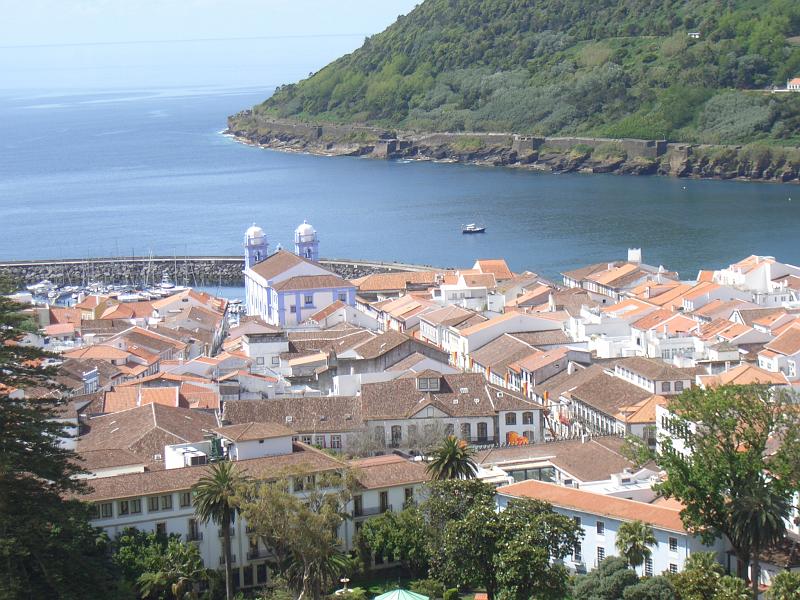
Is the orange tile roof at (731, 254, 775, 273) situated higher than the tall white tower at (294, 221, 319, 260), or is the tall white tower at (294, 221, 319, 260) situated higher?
the tall white tower at (294, 221, 319, 260)

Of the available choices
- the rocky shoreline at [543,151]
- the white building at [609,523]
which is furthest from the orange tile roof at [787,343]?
the rocky shoreline at [543,151]

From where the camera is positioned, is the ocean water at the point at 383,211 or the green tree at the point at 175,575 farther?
the ocean water at the point at 383,211

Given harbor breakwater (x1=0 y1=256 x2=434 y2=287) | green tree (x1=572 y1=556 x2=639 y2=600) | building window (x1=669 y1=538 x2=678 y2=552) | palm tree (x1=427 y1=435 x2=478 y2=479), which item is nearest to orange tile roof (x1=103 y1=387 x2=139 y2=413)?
palm tree (x1=427 y1=435 x2=478 y2=479)

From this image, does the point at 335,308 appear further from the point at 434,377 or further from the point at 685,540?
the point at 685,540

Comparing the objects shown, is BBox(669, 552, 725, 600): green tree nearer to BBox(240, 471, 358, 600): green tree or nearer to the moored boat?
BBox(240, 471, 358, 600): green tree

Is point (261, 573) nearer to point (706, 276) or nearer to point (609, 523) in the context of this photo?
point (609, 523)

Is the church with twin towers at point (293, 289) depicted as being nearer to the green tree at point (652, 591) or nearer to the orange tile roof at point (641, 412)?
the orange tile roof at point (641, 412)

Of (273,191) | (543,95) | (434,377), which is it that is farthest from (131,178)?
(434,377)

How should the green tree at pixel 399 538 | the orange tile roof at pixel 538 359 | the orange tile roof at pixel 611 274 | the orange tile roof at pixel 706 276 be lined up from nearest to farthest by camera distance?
the green tree at pixel 399 538, the orange tile roof at pixel 538 359, the orange tile roof at pixel 706 276, the orange tile roof at pixel 611 274
